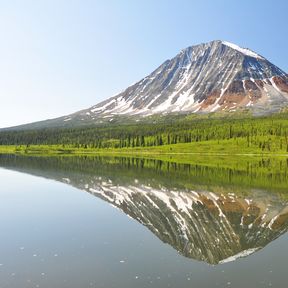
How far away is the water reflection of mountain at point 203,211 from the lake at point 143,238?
0.24 feet

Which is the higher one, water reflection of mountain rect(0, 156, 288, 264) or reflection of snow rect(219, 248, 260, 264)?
reflection of snow rect(219, 248, 260, 264)

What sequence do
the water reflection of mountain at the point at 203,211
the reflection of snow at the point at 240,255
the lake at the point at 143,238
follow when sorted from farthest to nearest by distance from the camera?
the water reflection of mountain at the point at 203,211, the reflection of snow at the point at 240,255, the lake at the point at 143,238

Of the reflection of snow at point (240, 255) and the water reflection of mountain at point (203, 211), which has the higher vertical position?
the reflection of snow at point (240, 255)

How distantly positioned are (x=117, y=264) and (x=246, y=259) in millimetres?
7235

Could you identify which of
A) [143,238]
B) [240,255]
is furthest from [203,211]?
[240,255]

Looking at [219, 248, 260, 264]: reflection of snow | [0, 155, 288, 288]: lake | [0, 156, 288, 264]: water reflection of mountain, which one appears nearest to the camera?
[0, 155, 288, 288]: lake

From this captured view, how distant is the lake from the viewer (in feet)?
65.1

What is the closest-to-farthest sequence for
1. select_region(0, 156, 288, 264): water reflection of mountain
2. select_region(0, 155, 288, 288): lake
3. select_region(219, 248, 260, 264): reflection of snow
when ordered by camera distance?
select_region(0, 155, 288, 288): lake < select_region(219, 248, 260, 264): reflection of snow < select_region(0, 156, 288, 264): water reflection of mountain

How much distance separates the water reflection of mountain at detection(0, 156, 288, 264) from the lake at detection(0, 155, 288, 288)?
0.07 metres

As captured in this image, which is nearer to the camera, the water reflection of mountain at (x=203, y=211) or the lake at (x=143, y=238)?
the lake at (x=143, y=238)

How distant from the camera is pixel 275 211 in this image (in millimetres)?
39531

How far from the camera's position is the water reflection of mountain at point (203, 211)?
26.7 m

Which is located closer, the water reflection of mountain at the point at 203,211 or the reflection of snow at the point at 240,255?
the reflection of snow at the point at 240,255

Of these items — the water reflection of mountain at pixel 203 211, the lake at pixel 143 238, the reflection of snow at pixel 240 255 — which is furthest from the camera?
the water reflection of mountain at pixel 203 211
